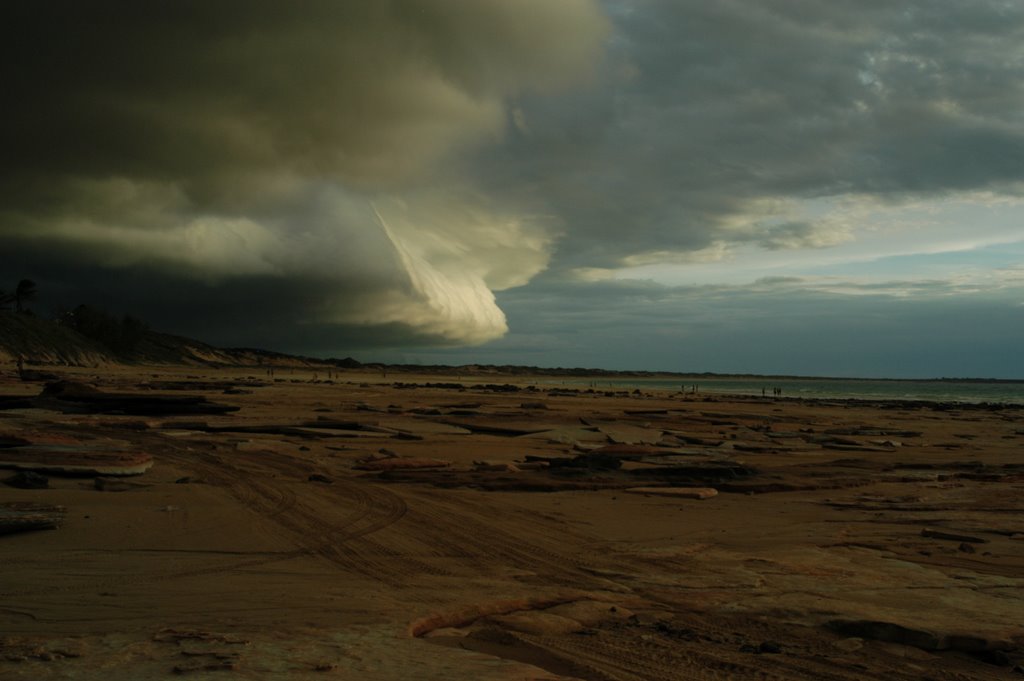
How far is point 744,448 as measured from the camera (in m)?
19.6

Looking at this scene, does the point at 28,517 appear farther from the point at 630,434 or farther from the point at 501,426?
the point at 501,426

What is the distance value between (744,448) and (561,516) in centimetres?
1142

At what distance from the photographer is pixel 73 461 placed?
35.9 ft

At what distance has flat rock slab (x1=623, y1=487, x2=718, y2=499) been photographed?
11.6 meters

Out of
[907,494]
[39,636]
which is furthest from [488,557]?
[907,494]

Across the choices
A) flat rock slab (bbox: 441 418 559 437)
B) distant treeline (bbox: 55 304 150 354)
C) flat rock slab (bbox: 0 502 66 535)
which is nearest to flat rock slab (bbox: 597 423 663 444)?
flat rock slab (bbox: 441 418 559 437)

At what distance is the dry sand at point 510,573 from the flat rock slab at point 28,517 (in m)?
0.16

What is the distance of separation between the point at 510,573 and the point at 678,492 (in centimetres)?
566

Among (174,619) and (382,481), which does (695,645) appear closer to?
(174,619)

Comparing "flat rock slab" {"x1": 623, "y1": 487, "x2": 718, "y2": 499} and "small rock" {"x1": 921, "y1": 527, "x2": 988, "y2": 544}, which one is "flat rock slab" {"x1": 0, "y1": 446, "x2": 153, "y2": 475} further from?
"small rock" {"x1": 921, "y1": 527, "x2": 988, "y2": 544}

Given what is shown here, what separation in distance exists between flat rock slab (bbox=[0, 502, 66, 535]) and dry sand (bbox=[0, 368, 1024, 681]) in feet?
0.51

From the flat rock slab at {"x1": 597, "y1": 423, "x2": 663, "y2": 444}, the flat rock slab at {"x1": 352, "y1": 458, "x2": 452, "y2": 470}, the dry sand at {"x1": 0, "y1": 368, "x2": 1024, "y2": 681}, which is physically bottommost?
the flat rock slab at {"x1": 597, "y1": 423, "x2": 663, "y2": 444}

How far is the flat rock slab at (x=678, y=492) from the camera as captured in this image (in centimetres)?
1160

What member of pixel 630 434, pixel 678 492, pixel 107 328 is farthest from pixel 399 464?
pixel 107 328
